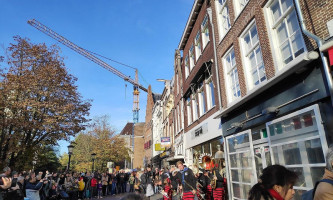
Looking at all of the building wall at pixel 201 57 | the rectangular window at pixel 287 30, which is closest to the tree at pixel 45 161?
the building wall at pixel 201 57

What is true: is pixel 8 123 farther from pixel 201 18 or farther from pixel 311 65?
pixel 311 65

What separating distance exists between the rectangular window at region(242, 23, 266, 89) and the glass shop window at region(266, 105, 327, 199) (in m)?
2.02

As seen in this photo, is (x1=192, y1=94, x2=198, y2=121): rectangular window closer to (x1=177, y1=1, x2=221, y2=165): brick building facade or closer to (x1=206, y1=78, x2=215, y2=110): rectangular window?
(x1=177, y1=1, x2=221, y2=165): brick building facade

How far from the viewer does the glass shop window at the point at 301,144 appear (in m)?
5.34

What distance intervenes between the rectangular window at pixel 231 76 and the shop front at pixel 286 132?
102cm

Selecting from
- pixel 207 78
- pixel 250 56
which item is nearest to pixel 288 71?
pixel 250 56

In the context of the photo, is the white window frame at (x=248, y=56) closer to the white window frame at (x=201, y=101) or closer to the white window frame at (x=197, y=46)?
the white window frame at (x=201, y=101)

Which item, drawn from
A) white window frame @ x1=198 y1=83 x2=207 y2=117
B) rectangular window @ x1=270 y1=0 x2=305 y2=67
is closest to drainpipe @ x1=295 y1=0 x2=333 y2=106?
rectangular window @ x1=270 y1=0 x2=305 y2=67

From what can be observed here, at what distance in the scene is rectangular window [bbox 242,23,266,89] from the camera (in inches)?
318

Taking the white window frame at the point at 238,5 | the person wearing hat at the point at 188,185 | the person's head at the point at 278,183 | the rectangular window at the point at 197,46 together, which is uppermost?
the rectangular window at the point at 197,46

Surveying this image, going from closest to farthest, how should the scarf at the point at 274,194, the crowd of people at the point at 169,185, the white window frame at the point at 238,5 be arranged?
1. the scarf at the point at 274,194
2. the crowd of people at the point at 169,185
3. the white window frame at the point at 238,5

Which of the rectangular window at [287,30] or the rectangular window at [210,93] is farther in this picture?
the rectangular window at [210,93]

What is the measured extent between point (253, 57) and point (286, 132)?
336 cm

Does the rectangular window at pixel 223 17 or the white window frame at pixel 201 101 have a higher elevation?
the rectangular window at pixel 223 17
